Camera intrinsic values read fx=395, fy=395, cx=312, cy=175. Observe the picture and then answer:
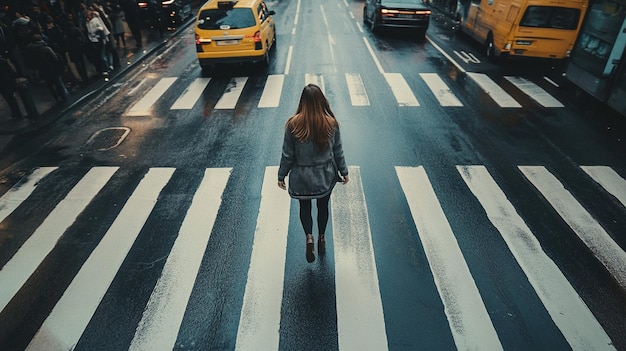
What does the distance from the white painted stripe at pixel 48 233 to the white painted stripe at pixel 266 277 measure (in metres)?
2.67

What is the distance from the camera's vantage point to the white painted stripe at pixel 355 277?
385 cm

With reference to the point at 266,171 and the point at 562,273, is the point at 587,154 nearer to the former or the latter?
the point at 562,273

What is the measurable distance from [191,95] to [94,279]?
6.99 m

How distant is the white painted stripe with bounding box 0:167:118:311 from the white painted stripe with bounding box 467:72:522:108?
29.8ft

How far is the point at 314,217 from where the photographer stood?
18.4ft

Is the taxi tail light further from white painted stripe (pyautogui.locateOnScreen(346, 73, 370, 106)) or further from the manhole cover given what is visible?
the manhole cover

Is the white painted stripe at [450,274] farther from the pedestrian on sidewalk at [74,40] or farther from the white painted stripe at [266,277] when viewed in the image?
the pedestrian on sidewalk at [74,40]

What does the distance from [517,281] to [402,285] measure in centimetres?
132

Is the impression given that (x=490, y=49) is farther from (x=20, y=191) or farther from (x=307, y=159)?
(x=20, y=191)

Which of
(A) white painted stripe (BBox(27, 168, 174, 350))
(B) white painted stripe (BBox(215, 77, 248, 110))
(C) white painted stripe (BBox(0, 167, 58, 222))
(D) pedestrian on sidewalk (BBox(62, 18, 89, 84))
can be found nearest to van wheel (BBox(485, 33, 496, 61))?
(B) white painted stripe (BBox(215, 77, 248, 110))

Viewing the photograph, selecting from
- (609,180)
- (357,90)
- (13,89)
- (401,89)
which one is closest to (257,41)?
(357,90)

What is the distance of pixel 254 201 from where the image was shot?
6078mm

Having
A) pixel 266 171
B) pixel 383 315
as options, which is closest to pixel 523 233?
pixel 383 315

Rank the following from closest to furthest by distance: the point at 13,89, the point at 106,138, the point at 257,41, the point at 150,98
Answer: the point at 106,138 < the point at 13,89 < the point at 150,98 < the point at 257,41
